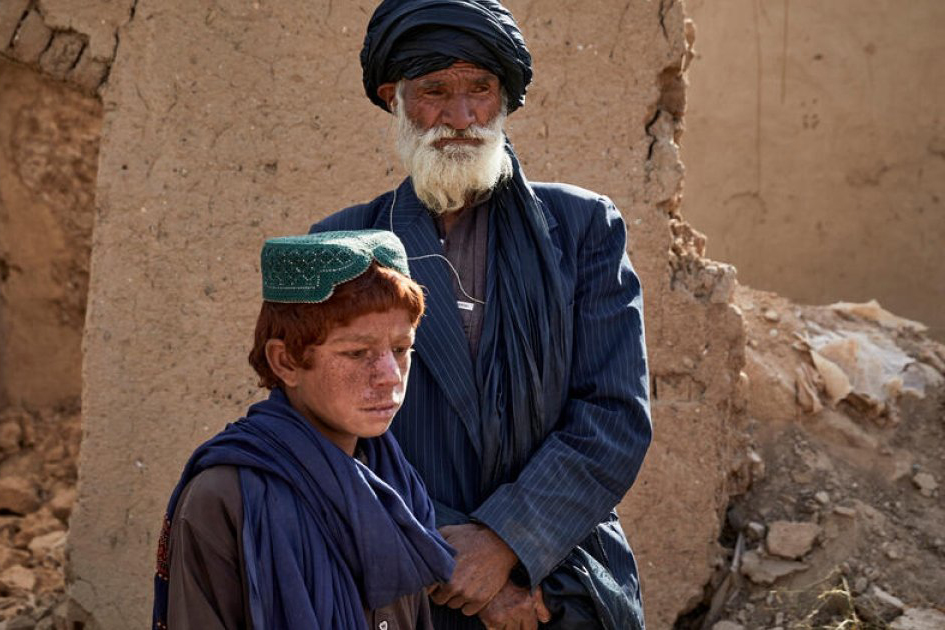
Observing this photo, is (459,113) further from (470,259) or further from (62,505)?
(62,505)

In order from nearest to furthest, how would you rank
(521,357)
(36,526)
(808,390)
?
(521,357)
(808,390)
(36,526)

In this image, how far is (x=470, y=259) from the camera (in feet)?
8.51

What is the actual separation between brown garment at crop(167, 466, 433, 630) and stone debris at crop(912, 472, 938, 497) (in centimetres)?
309

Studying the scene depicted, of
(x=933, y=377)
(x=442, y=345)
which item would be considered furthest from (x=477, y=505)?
(x=933, y=377)

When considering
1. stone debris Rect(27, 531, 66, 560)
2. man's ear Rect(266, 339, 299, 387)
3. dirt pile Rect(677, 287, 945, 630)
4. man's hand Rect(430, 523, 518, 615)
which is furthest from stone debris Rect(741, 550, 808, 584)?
stone debris Rect(27, 531, 66, 560)

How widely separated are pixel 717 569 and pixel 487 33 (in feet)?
7.66

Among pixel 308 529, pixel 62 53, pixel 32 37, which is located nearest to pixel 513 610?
pixel 308 529

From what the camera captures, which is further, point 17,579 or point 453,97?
point 17,579

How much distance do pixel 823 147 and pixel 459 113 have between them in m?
4.92

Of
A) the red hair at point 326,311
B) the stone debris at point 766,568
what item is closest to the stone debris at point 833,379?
the stone debris at point 766,568

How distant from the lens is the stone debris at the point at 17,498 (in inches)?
195

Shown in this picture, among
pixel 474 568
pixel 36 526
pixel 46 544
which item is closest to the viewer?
pixel 474 568

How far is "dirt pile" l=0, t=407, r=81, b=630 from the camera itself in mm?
4426

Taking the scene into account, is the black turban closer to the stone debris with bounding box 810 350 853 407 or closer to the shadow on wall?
the stone debris with bounding box 810 350 853 407
